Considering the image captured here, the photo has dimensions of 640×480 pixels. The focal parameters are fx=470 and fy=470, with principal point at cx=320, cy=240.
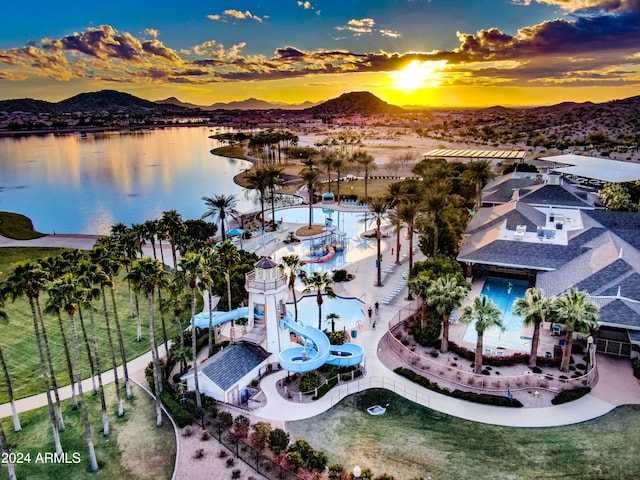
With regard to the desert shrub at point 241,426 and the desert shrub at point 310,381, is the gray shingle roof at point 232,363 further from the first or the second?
the desert shrub at point 310,381

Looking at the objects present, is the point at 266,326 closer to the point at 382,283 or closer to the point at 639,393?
the point at 382,283

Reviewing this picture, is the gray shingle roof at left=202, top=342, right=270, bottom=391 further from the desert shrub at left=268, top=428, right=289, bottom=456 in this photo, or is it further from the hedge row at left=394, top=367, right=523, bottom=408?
the hedge row at left=394, top=367, right=523, bottom=408

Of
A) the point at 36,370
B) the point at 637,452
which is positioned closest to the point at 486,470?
the point at 637,452

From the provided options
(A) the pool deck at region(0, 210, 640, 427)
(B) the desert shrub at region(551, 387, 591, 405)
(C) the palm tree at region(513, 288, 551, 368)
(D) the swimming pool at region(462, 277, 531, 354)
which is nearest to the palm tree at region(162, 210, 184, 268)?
(A) the pool deck at region(0, 210, 640, 427)

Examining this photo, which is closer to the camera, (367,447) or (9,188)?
(367,447)

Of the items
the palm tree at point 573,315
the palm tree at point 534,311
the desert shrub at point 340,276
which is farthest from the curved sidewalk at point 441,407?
the desert shrub at point 340,276
